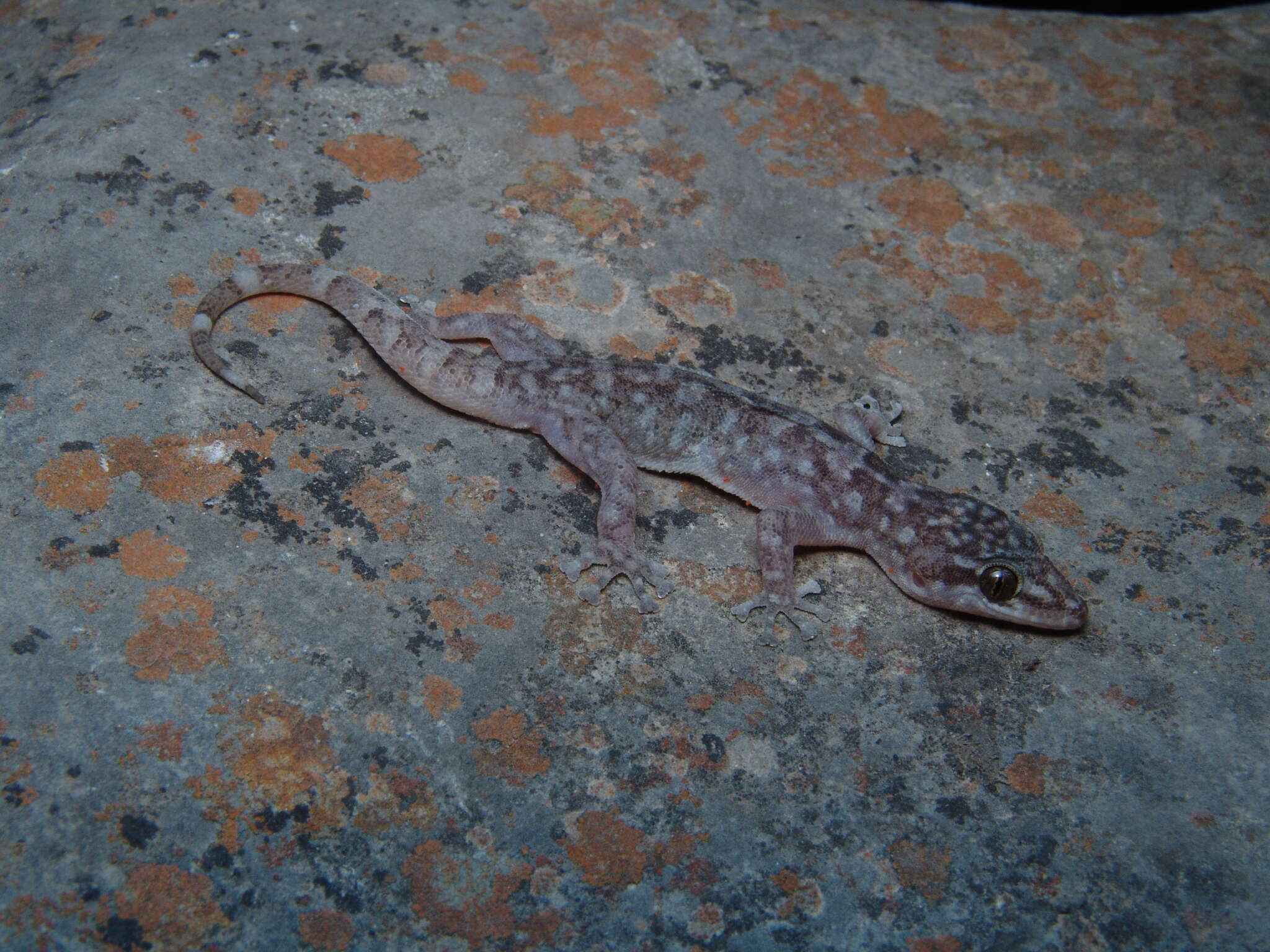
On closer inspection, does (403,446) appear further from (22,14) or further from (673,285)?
(22,14)

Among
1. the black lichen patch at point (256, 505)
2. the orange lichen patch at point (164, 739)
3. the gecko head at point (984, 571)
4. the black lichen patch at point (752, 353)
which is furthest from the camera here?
the black lichen patch at point (752, 353)

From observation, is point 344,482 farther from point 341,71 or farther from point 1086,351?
point 1086,351

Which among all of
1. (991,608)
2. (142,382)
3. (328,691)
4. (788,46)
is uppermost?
(788,46)

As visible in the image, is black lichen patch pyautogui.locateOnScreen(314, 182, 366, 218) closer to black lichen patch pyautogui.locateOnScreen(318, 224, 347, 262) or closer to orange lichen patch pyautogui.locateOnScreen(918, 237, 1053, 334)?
black lichen patch pyautogui.locateOnScreen(318, 224, 347, 262)

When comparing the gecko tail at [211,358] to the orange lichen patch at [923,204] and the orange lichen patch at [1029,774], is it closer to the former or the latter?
the orange lichen patch at [1029,774]

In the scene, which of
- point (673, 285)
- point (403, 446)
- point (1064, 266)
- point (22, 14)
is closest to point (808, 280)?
point (673, 285)

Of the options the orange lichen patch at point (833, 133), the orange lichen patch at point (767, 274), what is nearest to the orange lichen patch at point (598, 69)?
the orange lichen patch at point (833, 133)
